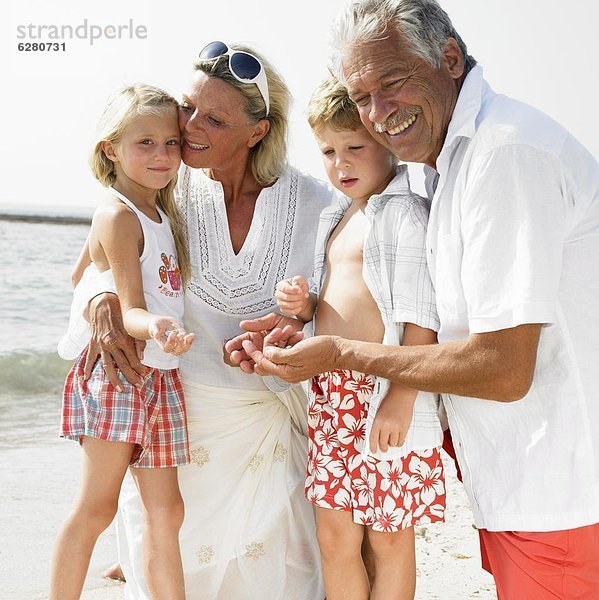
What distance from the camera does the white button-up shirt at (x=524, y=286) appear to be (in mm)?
2004

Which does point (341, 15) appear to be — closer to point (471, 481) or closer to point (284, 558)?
point (471, 481)

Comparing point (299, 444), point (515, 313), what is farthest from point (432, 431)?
point (299, 444)

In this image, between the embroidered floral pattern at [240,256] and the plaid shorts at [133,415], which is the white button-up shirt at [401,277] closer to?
the embroidered floral pattern at [240,256]

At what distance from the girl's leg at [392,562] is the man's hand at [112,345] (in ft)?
2.94

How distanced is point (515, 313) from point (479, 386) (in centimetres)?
22

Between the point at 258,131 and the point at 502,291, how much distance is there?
141 centimetres

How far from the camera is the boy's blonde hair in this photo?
2.73m

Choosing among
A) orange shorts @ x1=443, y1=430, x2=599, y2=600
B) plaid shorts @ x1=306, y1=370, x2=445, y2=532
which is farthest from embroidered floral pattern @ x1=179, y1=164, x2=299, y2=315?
orange shorts @ x1=443, y1=430, x2=599, y2=600

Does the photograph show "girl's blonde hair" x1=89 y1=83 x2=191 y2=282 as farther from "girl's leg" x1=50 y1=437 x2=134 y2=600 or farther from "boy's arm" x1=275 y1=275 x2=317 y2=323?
"girl's leg" x1=50 y1=437 x2=134 y2=600

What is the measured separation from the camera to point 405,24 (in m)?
2.24

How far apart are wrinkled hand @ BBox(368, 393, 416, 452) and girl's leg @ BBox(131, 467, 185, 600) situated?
80cm

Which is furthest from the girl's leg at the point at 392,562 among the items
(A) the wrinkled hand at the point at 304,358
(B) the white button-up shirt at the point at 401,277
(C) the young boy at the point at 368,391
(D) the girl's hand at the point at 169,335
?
(D) the girl's hand at the point at 169,335

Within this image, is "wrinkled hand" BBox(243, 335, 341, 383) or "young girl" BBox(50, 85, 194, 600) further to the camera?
"young girl" BBox(50, 85, 194, 600)

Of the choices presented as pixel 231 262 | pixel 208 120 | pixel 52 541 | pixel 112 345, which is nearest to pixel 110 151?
pixel 208 120
